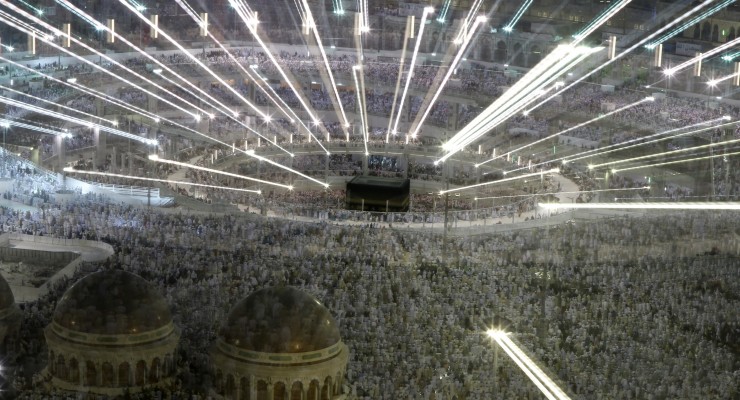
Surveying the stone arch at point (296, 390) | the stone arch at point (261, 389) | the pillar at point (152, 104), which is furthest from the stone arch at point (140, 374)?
the pillar at point (152, 104)

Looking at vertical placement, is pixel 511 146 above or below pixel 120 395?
above

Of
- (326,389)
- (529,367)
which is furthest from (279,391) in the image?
(529,367)

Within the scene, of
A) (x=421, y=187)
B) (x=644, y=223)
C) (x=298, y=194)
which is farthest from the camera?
(x=421, y=187)

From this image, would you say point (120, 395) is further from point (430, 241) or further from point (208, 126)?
point (208, 126)

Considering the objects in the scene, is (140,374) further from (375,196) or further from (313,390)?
(375,196)

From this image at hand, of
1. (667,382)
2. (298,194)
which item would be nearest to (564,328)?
(667,382)

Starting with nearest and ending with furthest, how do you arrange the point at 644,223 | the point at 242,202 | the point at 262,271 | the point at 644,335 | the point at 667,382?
1. the point at 667,382
2. the point at 644,335
3. the point at 262,271
4. the point at 644,223
5. the point at 242,202

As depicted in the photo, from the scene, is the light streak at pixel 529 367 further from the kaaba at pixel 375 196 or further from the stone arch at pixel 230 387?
the kaaba at pixel 375 196
